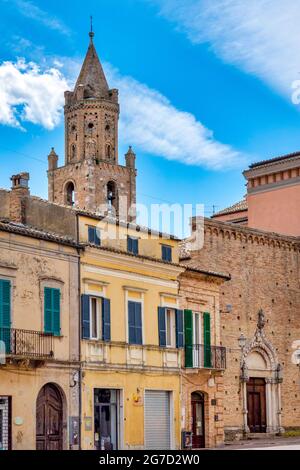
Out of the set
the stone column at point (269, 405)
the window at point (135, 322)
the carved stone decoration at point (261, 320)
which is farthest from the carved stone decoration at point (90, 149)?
the window at point (135, 322)

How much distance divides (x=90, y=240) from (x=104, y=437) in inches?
265

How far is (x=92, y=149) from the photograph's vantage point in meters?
107

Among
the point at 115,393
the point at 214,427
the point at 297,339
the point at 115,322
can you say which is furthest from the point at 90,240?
the point at 297,339

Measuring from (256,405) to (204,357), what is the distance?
8.81 m

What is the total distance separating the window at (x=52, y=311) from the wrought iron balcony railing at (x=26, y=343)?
304mm

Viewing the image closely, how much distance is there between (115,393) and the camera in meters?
36.4

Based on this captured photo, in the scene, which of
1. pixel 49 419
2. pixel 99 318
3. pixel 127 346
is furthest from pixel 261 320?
pixel 49 419

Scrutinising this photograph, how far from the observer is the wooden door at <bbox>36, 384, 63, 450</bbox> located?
3272cm

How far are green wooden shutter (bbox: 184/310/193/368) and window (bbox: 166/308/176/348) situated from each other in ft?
2.51

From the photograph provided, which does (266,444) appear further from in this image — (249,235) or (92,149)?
(92,149)

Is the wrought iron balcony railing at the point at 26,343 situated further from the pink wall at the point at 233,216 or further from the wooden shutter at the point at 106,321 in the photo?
the pink wall at the point at 233,216

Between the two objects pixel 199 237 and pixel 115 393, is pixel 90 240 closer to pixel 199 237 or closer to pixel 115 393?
pixel 115 393

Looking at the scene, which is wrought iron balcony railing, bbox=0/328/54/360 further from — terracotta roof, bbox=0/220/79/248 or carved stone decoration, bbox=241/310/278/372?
carved stone decoration, bbox=241/310/278/372

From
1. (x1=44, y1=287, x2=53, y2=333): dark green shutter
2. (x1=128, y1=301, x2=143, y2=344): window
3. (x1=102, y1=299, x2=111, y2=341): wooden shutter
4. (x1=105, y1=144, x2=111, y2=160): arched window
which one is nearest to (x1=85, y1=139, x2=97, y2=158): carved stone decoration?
(x1=105, y1=144, x2=111, y2=160): arched window
